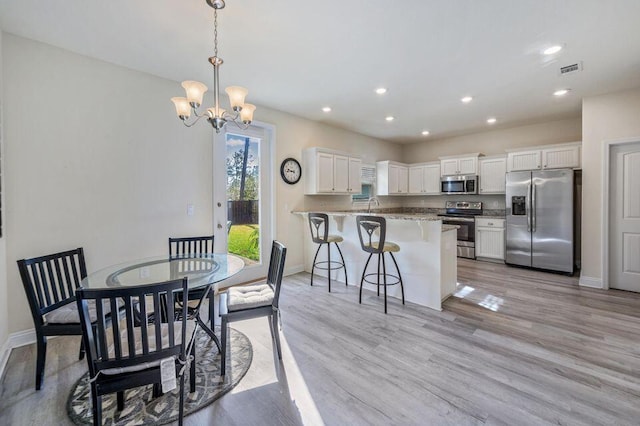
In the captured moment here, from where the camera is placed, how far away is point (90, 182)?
271cm

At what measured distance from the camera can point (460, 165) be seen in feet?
19.5

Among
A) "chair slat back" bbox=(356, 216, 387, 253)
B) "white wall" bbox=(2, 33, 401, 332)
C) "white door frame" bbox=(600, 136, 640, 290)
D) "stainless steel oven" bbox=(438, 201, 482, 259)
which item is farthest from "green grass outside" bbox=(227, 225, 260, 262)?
"white door frame" bbox=(600, 136, 640, 290)

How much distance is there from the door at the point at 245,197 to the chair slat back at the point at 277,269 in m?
1.63

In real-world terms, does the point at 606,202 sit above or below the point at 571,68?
below

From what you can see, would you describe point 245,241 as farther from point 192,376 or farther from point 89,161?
point 192,376

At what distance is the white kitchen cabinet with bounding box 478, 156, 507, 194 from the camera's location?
542cm

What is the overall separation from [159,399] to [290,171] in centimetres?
339

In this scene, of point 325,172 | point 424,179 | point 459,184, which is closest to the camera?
point 325,172

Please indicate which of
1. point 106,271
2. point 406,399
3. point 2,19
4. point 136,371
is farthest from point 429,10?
point 2,19

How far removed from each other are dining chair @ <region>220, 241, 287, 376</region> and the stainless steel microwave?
16.4 feet

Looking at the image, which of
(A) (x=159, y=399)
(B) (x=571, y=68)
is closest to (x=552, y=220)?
(B) (x=571, y=68)

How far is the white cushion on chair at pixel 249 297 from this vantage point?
208cm

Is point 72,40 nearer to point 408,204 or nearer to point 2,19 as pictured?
point 2,19

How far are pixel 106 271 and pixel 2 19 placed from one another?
2125 millimetres
